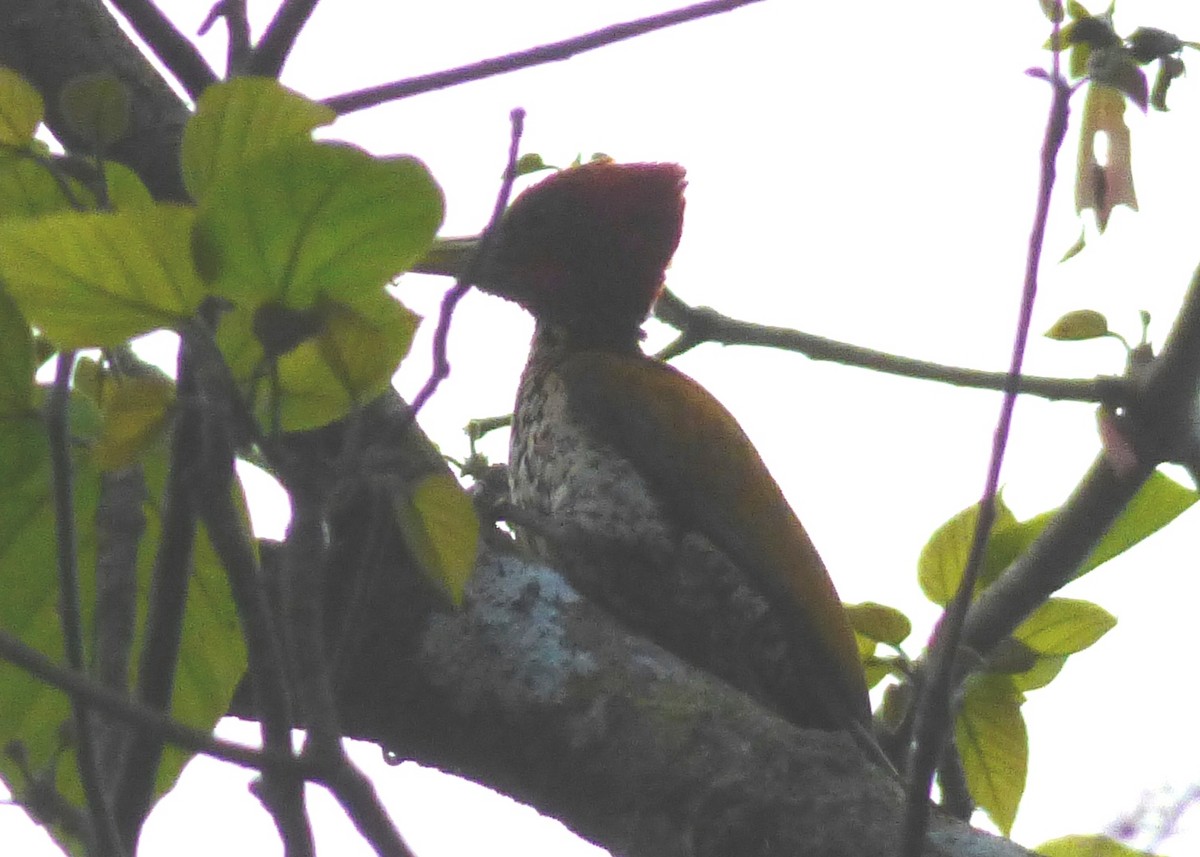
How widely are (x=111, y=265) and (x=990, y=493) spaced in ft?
2.52

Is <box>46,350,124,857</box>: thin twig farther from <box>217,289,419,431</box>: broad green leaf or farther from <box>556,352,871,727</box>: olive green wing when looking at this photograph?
<box>556,352,871,727</box>: olive green wing

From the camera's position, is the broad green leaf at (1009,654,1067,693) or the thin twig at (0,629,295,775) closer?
the thin twig at (0,629,295,775)

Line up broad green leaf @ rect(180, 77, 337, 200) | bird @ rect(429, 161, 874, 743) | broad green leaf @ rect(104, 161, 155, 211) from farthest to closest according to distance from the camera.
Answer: bird @ rect(429, 161, 874, 743), broad green leaf @ rect(104, 161, 155, 211), broad green leaf @ rect(180, 77, 337, 200)

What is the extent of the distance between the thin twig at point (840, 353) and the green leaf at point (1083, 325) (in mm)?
125

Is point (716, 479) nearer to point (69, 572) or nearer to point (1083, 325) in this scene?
point (1083, 325)

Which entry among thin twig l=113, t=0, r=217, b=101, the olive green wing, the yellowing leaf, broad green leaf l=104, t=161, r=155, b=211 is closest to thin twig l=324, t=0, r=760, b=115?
thin twig l=113, t=0, r=217, b=101

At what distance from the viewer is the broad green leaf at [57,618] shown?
5.62ft

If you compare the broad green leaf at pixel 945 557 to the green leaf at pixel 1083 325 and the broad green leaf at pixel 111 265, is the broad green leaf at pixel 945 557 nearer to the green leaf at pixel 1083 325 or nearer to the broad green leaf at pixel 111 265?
the green leaf at pixel 1083 325

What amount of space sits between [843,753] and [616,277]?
2.62 metres

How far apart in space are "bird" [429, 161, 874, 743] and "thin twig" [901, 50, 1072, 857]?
62.1 inches

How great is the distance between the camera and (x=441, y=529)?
1417 mm

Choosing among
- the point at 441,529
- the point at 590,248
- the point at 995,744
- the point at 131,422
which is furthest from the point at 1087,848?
the point at 590,248

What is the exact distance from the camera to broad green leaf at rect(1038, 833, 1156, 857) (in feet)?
7.55

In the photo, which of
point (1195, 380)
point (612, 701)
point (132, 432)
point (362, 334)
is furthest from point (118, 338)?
point (1195, 380)
